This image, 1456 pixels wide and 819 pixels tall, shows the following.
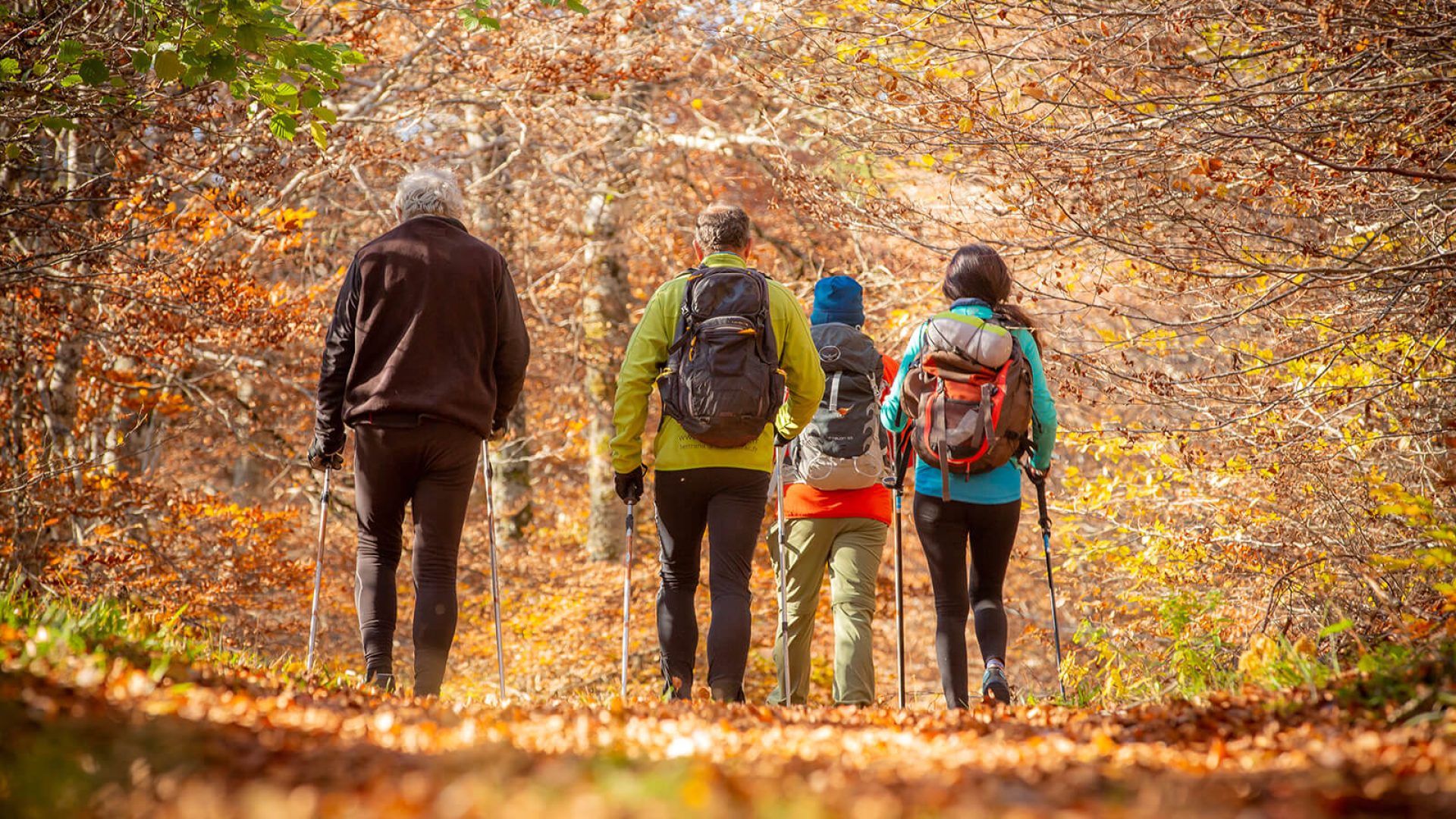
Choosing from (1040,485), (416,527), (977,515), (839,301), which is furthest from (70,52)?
(1040,485)

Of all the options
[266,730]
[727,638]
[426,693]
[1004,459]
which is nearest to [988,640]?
[1004,459]

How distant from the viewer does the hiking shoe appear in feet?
16.9

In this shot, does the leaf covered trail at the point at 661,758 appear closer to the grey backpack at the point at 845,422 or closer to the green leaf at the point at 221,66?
the grey backpack at the point at 845,422

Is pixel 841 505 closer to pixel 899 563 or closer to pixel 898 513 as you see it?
pixel 898 513

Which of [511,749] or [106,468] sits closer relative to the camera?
[511,749]

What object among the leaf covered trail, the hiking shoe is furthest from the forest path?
the hiking shoe

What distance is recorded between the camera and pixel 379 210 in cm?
1170

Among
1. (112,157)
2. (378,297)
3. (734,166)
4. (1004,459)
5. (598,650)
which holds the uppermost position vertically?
(734,166)

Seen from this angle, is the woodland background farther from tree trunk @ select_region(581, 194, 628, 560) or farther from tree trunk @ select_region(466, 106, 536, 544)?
tree trunk @ select_region(581, 194, 628, 560)

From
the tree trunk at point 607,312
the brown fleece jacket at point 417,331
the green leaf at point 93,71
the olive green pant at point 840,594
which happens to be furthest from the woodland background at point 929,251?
the brown fleece jacket at point 417,331

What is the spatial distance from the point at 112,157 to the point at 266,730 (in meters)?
6.39

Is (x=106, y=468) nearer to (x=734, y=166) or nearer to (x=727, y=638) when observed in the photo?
(x=727, y=638)

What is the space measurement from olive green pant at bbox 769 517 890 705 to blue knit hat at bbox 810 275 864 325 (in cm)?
99

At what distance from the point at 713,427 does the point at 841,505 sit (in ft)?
3.86
